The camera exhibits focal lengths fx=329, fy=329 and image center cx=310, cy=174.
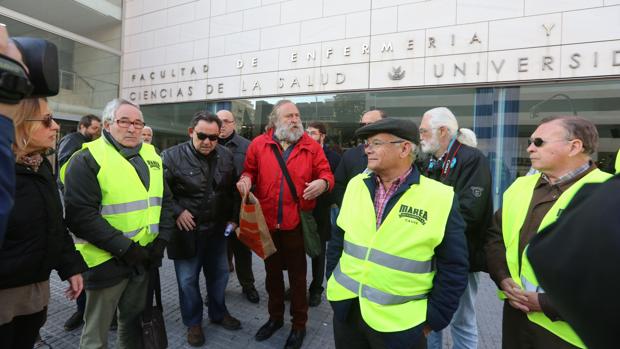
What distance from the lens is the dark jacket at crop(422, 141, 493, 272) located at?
242 cm

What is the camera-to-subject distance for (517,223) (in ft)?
6.34

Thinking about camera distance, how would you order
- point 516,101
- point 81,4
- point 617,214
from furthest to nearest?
point 81,4 → point 516,101 → point 617,214

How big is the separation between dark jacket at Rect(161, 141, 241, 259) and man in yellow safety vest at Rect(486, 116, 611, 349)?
2445mm

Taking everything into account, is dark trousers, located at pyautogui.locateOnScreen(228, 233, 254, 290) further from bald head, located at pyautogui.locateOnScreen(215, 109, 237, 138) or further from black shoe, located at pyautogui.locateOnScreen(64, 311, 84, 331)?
black shoe, located at pyautogui.locateOnScreen(64, 311, 84, 331)

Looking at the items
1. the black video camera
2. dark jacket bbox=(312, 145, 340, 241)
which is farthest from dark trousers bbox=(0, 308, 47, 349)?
dark jacket bbox=(312, 145, 340, 241)

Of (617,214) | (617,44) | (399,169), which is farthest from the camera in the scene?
(617,44)

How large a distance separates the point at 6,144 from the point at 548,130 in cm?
240

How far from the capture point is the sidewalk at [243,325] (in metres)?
3.08

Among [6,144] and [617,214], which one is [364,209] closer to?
[617,214]

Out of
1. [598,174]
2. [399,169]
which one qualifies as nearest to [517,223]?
[598,174]

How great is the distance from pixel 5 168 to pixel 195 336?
2.75 metres

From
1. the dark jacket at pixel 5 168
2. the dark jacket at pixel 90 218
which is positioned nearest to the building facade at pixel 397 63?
the dark jacket at pixel 90 218

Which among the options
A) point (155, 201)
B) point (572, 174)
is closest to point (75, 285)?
point (155, 201)

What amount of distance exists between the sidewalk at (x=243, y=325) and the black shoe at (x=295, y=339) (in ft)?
0.31
